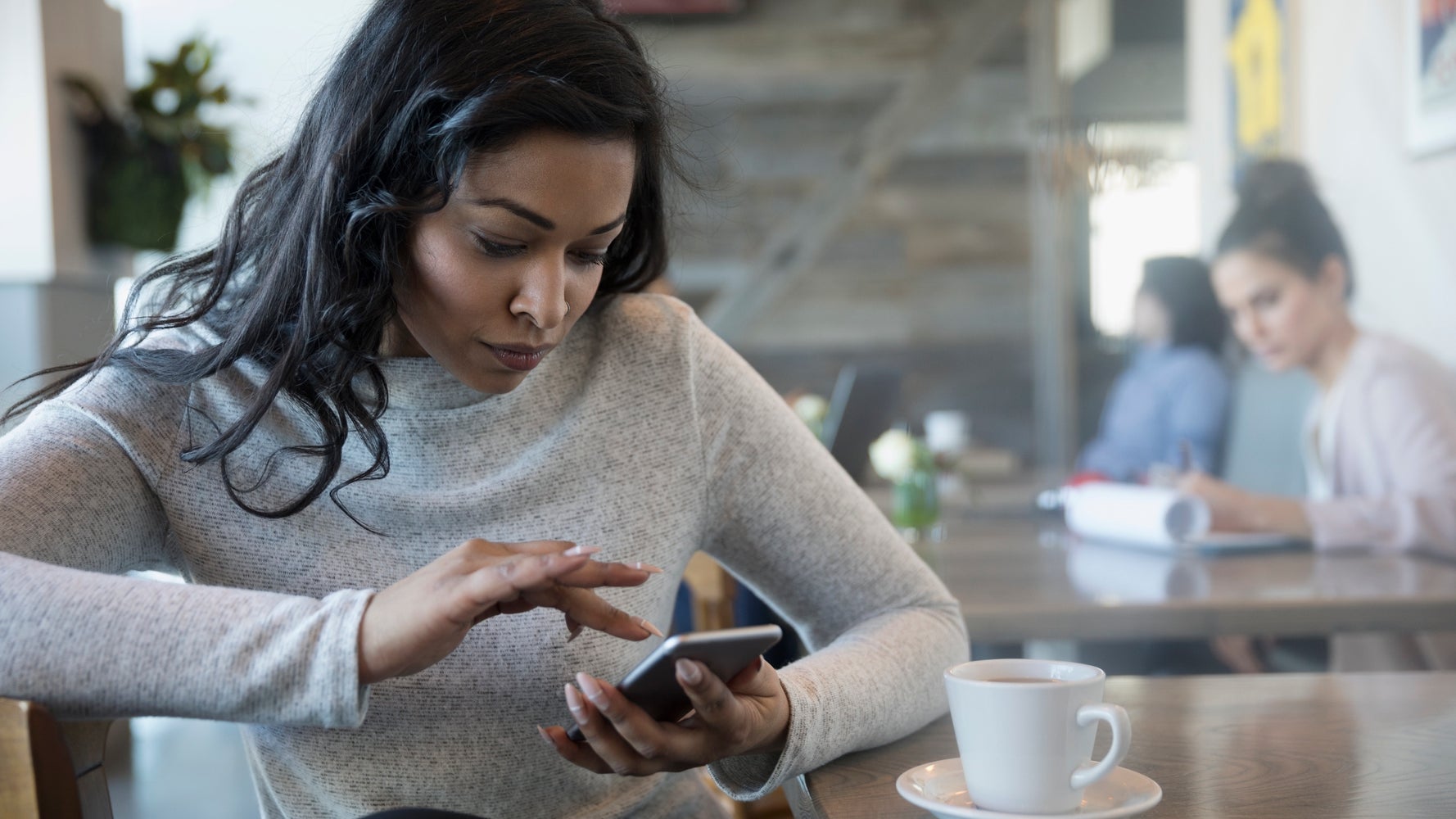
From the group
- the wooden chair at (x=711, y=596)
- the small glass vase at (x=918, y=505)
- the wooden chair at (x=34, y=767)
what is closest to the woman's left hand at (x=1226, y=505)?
the small glass vase at (x=918, y=505)

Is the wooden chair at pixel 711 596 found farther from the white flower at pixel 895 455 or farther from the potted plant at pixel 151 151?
the potted plant at pixel 151 151

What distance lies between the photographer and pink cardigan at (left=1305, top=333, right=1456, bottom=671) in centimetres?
184

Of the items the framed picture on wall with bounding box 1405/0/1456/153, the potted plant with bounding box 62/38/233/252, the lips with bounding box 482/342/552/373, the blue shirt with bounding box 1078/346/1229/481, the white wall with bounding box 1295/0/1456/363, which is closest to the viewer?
the lips with bounding box 482/342/552/373

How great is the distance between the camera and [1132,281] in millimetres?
3920

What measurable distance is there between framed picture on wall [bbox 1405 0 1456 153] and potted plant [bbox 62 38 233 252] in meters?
2.65

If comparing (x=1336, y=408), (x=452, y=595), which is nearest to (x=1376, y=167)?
(x=1336, y=408)

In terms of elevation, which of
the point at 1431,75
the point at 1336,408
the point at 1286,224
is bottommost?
the point at 1336,408

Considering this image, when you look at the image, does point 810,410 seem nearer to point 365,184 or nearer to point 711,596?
point 711,596

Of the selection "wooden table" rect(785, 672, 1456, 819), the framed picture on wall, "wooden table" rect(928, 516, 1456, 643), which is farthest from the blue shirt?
"wooden table" rect(785, 672, 1456, 819)

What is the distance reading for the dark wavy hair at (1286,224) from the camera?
2553 mm

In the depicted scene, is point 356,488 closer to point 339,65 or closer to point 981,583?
point 339,65

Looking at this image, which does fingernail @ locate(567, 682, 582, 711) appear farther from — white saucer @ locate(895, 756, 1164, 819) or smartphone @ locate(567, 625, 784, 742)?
white saucer @ locate(895, 756, 1164, 819)

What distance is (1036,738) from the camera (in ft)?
2.24

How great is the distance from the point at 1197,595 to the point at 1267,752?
58 cm
